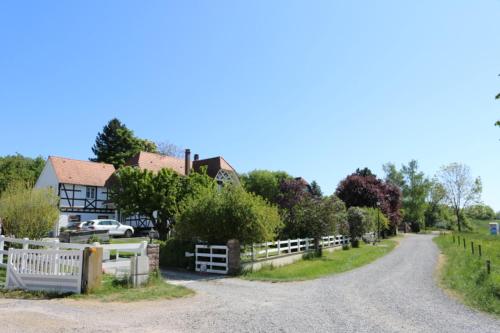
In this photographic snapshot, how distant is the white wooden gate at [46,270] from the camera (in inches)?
397

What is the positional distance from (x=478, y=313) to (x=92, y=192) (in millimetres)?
38460

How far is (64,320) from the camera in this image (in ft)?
24.4

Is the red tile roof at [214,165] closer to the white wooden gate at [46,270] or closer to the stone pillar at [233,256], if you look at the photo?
the stone pillar at [233,256]

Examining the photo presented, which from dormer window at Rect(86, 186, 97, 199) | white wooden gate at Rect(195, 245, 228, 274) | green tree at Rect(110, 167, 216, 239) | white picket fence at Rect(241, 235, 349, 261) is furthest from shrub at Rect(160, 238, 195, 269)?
dormer window at Rect(86, 186, 97, 199)

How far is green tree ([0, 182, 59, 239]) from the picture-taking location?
16.9m

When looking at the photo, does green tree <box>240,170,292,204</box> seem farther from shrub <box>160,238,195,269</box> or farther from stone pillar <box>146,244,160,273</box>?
stone pillar <box>146,244,160,273</box>

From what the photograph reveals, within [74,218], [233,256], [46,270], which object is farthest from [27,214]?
[74,218]

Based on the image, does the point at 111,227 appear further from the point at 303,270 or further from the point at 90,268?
the point at 90,268

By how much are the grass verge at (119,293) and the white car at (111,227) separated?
20.7 metres

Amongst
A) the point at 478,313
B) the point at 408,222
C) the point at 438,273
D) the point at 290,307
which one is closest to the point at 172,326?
the point at 290,307

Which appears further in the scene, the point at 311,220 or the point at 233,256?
the point at 311,220

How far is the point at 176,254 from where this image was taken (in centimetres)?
1719

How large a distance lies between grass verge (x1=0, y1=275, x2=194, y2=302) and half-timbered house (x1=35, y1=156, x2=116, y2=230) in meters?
29.2

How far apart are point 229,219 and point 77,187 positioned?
28907 mm
